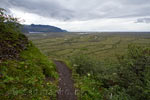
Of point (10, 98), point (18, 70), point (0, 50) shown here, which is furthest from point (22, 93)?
point (0, 50)

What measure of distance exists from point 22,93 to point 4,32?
9.03 m

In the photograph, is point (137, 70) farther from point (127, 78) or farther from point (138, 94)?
point (138, 94)

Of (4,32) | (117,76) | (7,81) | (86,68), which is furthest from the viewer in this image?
(86,68)

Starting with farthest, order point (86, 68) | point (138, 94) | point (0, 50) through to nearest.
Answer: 1. point (86, 68)
2. point (0, 50)
3. point (138, 94)

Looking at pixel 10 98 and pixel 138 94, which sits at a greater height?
pixel 10 98

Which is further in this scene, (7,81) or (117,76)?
(117,76)

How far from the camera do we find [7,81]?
6.02 metres

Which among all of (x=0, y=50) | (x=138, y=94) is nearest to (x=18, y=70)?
(x=0, y=50)

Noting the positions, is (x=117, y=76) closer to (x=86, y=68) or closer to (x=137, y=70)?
(x=137, y=70)

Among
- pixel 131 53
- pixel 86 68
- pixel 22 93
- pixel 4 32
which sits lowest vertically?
pixel 86 68

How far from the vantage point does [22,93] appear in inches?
239

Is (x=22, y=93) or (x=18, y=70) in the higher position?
(x=18, y=70)

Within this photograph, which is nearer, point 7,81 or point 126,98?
point 7,81

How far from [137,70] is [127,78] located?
1140 millimetres
